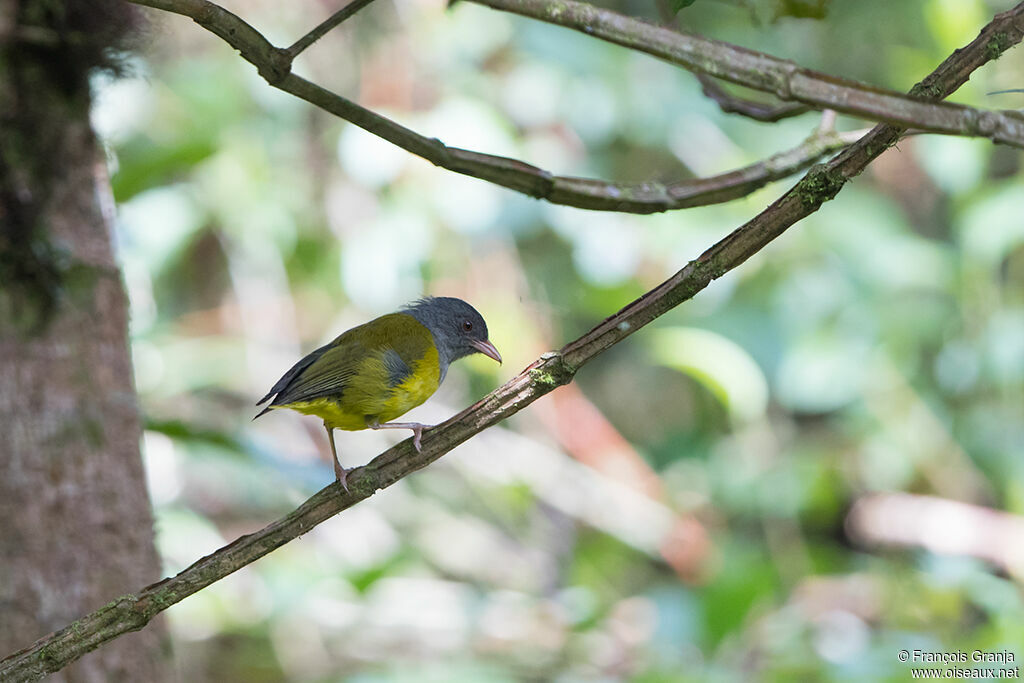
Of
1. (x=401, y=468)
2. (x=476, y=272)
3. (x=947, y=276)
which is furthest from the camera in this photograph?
(x=476, y=272)

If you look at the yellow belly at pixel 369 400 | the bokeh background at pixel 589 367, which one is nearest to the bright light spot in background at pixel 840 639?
the bokeh background at pixel 589 367

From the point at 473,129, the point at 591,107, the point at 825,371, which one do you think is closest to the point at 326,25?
the point at 473,129

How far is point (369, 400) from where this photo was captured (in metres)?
2.58

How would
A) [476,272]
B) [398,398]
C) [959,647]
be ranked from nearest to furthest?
[398,398], [959,647], [476,272]

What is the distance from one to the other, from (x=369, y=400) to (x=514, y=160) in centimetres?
84

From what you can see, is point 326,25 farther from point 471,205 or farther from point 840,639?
point 840,639

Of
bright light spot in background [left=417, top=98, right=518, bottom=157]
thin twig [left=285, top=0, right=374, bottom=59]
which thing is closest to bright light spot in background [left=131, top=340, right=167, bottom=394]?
bright light spot in background [left=417, top=98, right=518, bottom=157]

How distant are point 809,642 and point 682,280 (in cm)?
297

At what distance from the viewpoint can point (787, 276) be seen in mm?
5316

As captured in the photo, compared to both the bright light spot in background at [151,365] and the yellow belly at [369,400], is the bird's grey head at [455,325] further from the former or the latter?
the bright light spot in background at [151,365]

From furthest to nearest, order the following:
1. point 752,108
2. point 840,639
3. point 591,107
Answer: point 591,107 → point 840,639 → point 752,108

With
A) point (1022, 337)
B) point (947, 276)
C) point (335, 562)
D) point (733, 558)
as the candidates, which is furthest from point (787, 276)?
point (335, 562)

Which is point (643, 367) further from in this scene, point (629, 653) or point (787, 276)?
point (629, 653)

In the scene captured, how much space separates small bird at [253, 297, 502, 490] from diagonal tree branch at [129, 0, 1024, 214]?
68cm
